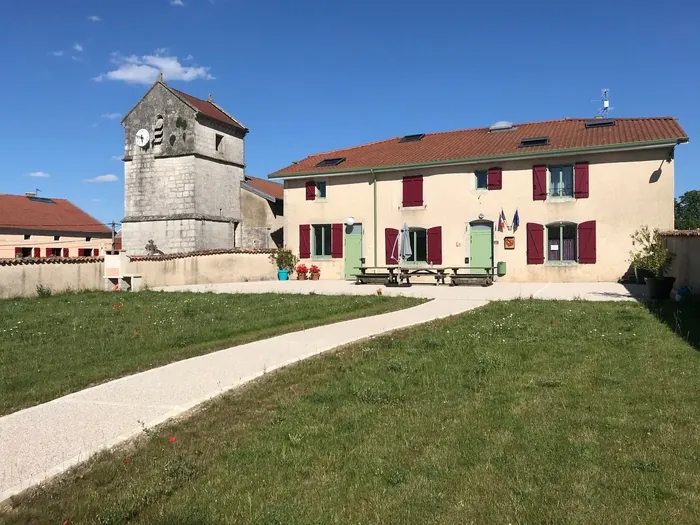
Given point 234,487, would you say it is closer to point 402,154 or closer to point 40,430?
point 40,430

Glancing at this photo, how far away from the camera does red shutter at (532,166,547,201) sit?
66.5 feet

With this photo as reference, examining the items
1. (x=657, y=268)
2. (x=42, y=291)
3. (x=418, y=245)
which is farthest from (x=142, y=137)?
(x=657, y=268)

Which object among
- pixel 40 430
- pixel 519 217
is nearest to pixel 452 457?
pixel 40 430

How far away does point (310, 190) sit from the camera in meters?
24.7

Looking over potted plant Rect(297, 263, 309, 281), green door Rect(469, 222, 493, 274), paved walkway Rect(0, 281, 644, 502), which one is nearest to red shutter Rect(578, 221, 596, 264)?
green door Rect(469, 222, 493, 274)

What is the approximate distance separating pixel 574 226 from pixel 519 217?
A: 197cm

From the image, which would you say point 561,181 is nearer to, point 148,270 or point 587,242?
point 587,242

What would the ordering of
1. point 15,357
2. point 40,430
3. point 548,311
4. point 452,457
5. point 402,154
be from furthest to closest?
point 402,154, point 548,311, point 15,357, point 40,430, point 452,457

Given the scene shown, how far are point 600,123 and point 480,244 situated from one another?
23.2 ft

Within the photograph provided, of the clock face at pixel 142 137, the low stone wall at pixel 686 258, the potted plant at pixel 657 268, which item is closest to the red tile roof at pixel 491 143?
the low stone wall at pixel 686 258

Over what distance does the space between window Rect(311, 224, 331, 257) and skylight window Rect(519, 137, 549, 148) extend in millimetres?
8846

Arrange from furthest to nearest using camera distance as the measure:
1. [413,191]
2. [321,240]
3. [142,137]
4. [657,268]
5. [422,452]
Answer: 1. [142,137]
2. [321,240]
3. [413,191]
4. [657,268]
5. [422,452]

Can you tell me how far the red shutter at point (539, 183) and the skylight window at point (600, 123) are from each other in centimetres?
380

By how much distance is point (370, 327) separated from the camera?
932 centimetres
